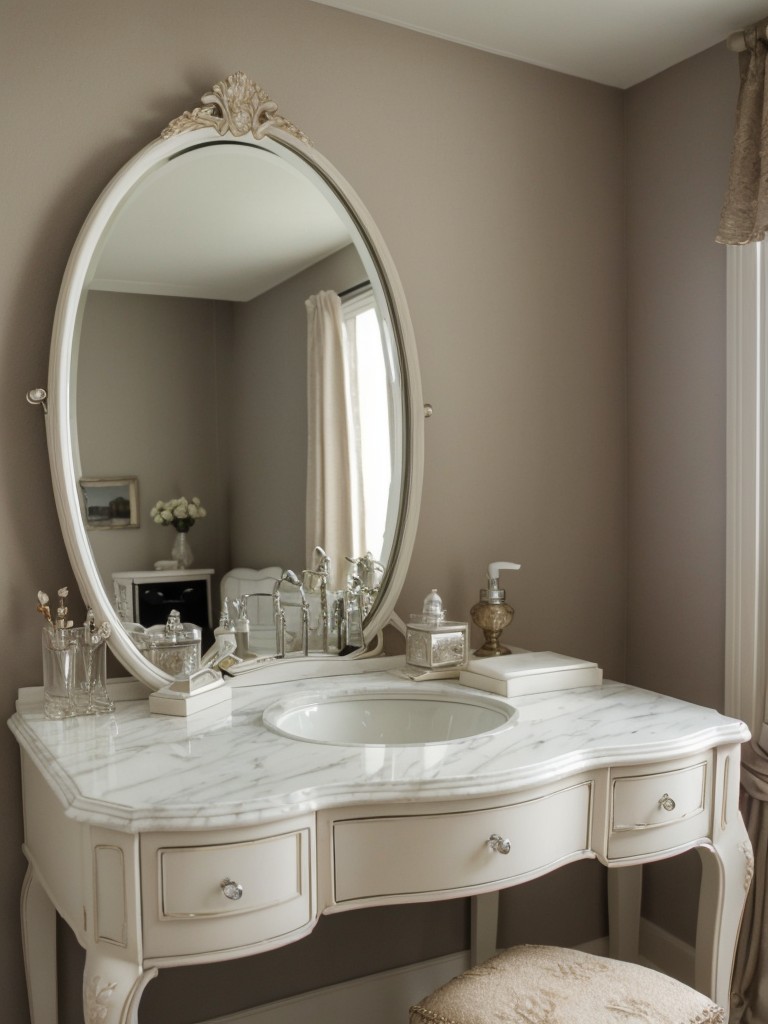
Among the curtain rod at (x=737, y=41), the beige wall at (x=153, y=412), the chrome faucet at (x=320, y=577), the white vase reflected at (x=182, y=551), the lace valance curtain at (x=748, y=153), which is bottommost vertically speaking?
the chrome faucet at (x=320, y=577)

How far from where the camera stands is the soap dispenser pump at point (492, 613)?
212cm

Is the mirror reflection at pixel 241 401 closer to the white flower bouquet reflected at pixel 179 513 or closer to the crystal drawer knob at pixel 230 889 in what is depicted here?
the white flower bouquet reflected at pixel 179 513

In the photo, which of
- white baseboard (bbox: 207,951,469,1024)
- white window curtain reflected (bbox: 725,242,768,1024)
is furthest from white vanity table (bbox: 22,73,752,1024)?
white window curtain reflected (bbox: 725,242,768,1024)

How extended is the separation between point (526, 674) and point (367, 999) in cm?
89

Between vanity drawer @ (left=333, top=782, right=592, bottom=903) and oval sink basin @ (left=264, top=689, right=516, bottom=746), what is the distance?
358 mm

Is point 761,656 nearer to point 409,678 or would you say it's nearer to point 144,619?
point 409,678

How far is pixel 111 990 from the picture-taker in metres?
1.27

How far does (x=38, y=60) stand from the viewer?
177cm

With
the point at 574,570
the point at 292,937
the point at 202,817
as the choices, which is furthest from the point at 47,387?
the point at 574,570

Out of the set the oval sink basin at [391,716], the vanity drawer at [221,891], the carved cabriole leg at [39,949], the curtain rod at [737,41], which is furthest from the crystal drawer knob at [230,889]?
the curtain rod at [737,41]

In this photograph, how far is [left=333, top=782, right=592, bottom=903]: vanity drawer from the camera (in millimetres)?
1389

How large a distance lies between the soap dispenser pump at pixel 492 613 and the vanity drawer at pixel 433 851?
670mm

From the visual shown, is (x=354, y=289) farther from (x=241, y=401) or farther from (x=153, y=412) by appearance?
(x=153, y=412)

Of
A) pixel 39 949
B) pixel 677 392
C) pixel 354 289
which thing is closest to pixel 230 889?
pixel 39 949
